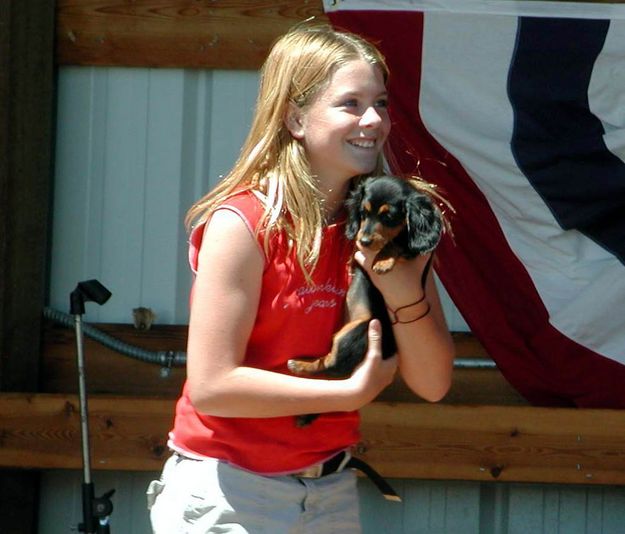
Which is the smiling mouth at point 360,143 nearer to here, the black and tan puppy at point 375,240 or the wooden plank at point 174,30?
the black and tan puppy at point 375,240

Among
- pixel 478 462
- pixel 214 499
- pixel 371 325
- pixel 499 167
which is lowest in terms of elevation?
pixel 478 462

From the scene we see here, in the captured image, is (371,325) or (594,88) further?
(594,88)

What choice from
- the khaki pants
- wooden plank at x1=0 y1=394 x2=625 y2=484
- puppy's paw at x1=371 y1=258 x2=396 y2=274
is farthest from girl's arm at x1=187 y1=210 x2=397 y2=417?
wooden plank at x1=0 y1=394 x2=625 y2=484

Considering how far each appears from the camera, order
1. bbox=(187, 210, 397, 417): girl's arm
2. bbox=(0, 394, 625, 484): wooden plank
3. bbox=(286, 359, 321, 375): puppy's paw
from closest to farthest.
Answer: bbox=(187, 210, 397, 417): girl's arm, bbox=(286, 359, 321, 375): puppy's paw, bbox=(0, 394, 625, 484): wooden plank

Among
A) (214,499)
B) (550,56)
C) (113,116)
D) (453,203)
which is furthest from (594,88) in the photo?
(214,499)

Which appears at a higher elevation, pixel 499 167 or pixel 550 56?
pixel 550 56

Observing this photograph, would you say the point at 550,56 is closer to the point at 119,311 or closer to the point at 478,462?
the point at 478,462

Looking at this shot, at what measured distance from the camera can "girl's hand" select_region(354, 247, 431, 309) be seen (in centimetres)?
235

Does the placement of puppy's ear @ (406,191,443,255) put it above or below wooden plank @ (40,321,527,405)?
above

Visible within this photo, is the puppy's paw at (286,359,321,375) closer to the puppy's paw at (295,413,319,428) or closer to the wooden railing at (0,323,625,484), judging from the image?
the puppy's paw at (295,413,319,428)

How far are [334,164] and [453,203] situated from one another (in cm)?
183

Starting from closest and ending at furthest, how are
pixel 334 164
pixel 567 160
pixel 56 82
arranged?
→ pixel 334 164
pixel 567 160
pixel 56 82

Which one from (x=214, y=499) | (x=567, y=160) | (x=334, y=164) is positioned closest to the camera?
(x=214, y=499)

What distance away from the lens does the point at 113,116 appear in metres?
4.57
